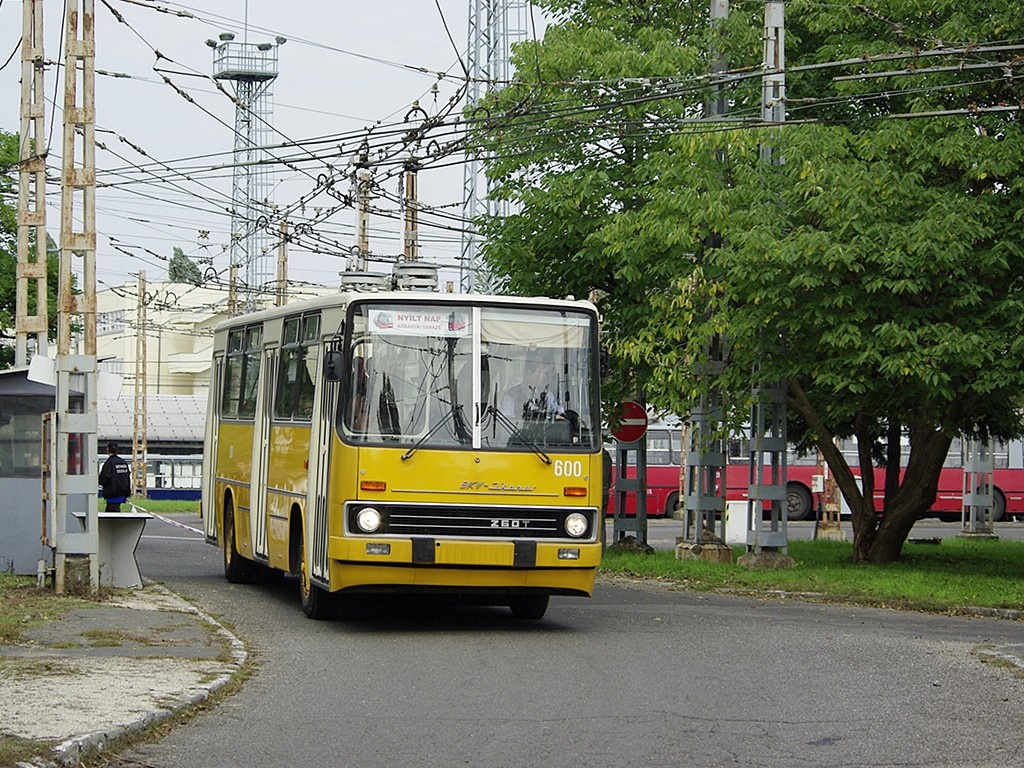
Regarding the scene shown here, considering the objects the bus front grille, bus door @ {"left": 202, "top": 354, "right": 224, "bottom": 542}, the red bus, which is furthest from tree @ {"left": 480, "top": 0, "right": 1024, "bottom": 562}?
the red bus

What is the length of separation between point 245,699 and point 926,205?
12503 mm

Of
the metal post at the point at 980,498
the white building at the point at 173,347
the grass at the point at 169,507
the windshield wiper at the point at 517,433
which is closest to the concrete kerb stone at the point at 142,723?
the windshield wiper at the point at 517,433

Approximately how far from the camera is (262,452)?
1939 cm

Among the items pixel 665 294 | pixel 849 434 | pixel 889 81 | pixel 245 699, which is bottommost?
pixel 245 699

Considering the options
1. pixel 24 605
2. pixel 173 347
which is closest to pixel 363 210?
pixel 24 605

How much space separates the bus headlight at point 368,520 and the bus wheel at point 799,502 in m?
38.8

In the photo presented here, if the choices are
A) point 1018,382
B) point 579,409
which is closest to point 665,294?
point 1018,382

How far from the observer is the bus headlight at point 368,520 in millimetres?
15125

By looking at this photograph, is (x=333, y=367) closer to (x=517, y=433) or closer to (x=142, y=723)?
(x=517, y=433)

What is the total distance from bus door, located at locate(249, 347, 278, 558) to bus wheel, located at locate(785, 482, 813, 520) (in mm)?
34862

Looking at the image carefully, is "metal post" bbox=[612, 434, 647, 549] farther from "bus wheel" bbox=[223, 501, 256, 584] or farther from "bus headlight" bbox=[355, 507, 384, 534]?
"bus headlight" bbox=[355, 507, 384, 534]

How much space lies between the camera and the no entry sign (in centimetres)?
2753

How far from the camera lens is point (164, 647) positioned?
44.3 feet

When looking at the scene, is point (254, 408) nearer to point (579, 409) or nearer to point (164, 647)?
point (579, 409)
